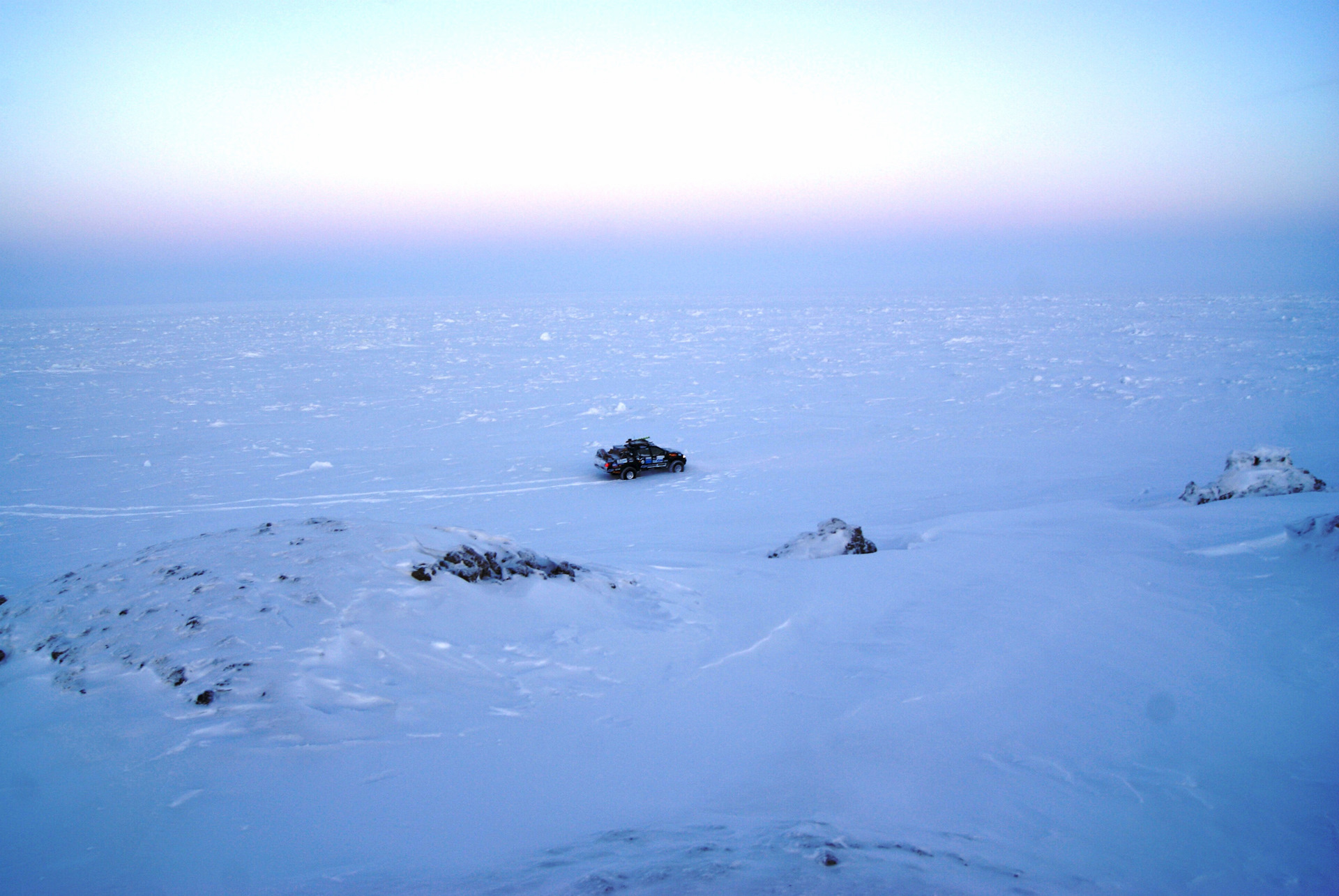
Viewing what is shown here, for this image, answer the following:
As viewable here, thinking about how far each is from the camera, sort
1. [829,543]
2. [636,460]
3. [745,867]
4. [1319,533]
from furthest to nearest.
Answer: [636,460] → [829,543] → [1319,533] → [745,867]

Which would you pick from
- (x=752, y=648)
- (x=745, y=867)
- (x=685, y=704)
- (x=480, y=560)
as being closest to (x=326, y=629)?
(x=480, y=560)

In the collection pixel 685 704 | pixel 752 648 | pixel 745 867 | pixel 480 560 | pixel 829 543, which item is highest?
pixel 480 560

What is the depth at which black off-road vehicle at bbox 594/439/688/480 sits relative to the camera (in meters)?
20.5

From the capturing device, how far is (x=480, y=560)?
26.2ft

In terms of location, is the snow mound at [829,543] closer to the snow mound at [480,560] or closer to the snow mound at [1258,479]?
the snow mound at [480,560]

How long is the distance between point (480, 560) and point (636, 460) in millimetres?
12769

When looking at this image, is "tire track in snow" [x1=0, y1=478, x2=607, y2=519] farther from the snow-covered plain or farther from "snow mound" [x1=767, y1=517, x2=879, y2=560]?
"snow mound" [x1=767, y1=517, x2=879, y2=560]

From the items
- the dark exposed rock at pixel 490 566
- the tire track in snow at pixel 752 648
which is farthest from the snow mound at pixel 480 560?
the tire track in snow at pixel 752 648

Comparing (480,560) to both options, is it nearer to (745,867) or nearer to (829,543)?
(745,867)

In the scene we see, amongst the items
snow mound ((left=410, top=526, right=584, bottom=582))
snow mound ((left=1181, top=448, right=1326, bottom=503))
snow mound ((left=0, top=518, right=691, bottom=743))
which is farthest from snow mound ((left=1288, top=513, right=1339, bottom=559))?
snow mound ((left=410, top=526, right=584, bottom=582))

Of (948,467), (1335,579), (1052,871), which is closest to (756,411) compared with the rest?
(948,467)

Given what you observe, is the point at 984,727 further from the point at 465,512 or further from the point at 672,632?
the point at 465,512

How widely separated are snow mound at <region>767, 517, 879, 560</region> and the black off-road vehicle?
8808 mm

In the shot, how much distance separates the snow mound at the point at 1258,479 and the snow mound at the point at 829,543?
260 inches
